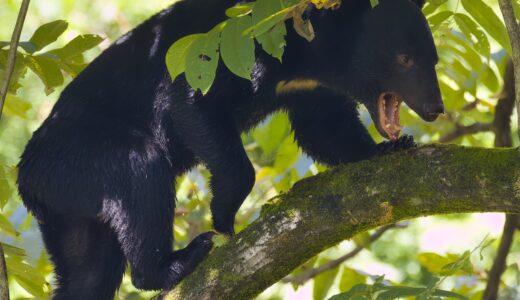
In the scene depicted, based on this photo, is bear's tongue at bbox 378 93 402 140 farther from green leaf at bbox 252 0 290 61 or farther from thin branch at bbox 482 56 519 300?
green leaf at bbox 252 0 290 61

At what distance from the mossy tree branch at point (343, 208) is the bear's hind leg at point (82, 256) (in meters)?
1.00

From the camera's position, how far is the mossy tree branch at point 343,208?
4.04 m

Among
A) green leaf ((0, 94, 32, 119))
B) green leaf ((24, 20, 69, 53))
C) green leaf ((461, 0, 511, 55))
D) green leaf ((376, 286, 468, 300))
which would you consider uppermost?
green leaf ((24, 20, 69, 53))

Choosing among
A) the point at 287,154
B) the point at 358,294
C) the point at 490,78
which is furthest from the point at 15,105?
the point at 490,78

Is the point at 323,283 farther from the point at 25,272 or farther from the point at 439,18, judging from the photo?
the point at 25,272

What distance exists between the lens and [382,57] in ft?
17.8

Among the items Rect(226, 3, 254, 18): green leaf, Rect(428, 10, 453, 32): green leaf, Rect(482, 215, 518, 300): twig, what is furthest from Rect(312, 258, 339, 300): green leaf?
Rect(226, 3, 254, 18): green leaf

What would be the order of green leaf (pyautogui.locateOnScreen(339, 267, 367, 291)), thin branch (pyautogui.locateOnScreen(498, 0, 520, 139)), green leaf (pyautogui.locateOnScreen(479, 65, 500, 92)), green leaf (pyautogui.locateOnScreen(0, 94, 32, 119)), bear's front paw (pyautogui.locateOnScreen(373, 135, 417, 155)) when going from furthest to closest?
green leaf (pyautogui.locateOnScreen(479, 65, 500, 92)) < green leaf (pyautogui.locateOnScreen(339, 267, 367, 291)) < green leaf (pyautogui.locateOnScreen(0, 94, 32, 119)) < bear's front paw (pyautogui.locateOnScreen(373, 135, 417, 155)) < thin branch (pyautogui.locateOnScreen(498, 0, 520, 139))

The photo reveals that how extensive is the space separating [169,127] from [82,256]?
0.90 metres

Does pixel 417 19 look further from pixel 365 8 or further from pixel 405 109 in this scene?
pixel 405 109

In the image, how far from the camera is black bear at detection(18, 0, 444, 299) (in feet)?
16.5

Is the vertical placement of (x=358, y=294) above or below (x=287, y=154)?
above

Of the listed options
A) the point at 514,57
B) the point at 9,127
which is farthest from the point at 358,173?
the point at 9,127

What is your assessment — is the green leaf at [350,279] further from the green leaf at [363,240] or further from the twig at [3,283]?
the twig at [3,283]
